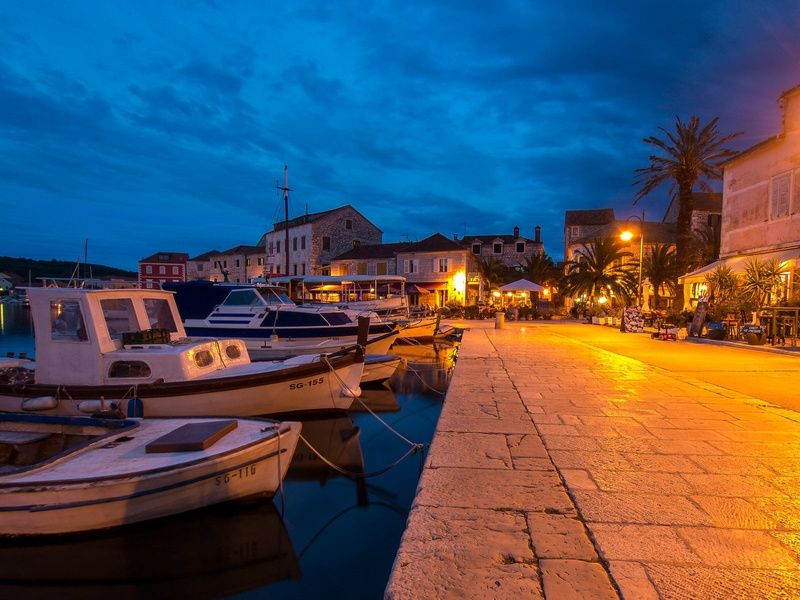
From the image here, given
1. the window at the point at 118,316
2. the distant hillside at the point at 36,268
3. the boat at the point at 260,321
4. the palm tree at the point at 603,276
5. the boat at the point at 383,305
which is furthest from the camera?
the distant hillside at the point at 36,268

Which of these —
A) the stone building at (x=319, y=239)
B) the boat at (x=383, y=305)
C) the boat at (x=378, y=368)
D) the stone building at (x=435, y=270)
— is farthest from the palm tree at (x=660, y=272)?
the stone building at (x=319, y=239)

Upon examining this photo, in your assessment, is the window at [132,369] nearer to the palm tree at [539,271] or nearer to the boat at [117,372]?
the boat at [117,372]

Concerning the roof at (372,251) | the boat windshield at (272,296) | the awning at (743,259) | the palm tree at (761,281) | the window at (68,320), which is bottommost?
the window at (68,320)

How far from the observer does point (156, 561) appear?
185 inches

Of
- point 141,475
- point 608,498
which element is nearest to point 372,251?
point 141,475

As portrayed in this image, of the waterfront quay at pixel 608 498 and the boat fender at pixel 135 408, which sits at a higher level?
the waterfront quay at pixel 608 498

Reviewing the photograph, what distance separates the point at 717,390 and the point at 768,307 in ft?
30.6

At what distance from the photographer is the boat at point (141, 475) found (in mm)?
4508

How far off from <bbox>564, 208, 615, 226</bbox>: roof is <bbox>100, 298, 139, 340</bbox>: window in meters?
44.9

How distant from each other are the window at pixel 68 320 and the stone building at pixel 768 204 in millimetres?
19292

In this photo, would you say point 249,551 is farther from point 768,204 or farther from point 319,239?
point 319,239

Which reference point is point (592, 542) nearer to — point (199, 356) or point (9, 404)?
point (199, 356)

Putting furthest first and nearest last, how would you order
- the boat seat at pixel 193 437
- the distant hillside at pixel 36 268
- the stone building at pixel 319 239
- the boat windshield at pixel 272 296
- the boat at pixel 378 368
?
the distant hillside at pixel 36 268
the stone building at pixel 319 239
the boat windshield at pixel 272 296
the boat at pixel 378 368
the boat seat at pixel 193 437

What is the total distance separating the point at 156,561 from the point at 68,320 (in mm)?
4435
